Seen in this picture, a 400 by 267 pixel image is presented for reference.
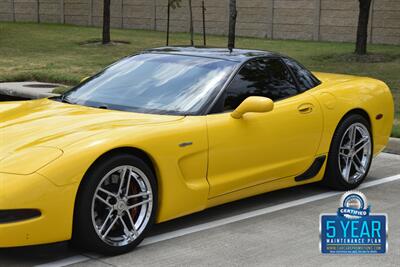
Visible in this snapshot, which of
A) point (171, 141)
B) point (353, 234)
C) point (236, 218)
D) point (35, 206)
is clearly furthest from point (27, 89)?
point (353, 234)

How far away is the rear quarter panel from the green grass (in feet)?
6.55

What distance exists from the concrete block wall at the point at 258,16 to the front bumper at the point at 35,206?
817 inches

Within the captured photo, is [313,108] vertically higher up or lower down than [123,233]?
higher up

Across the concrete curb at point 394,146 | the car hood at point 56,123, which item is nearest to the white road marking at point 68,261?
the car hood at point 56,123

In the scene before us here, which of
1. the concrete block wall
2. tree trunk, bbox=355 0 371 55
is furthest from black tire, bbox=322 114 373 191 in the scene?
the concrete block wall

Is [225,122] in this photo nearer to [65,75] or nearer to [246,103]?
[246,103]

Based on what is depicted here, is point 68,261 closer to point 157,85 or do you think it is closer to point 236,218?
point 236,218

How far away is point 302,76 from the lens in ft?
20.9

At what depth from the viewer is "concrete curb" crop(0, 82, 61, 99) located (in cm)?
1291

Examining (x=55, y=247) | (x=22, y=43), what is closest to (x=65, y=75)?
(x=22, y=43)

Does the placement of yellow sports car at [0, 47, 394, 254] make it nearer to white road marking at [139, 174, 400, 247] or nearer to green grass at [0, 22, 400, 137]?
white road marking at [139, 174, 400, 247]

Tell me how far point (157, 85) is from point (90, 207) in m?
1.49

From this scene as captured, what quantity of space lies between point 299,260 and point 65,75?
40.0 ft

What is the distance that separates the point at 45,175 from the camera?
13.4 ft
